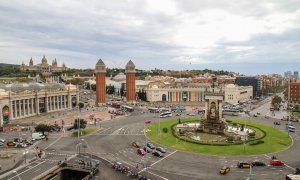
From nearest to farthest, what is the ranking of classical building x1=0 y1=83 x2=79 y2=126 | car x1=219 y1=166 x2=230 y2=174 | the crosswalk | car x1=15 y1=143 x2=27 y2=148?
car x1=219 y1=166 x2=230 y2=174
car x1=15 y1=143 x2=27 y2=148
the crosswalk
classical building x1=0 y1=83 x2=79 y2=126

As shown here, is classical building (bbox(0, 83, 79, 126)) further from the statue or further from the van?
the statue

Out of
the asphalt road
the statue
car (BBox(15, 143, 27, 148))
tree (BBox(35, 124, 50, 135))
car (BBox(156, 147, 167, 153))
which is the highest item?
the statue

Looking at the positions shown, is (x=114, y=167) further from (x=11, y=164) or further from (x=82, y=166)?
(x=11, y=164)

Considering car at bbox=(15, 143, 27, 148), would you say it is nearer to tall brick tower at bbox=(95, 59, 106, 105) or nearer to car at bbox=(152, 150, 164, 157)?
car at bbox=(152, 150, 164, 157)

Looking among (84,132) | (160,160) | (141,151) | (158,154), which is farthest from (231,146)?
(84,132)

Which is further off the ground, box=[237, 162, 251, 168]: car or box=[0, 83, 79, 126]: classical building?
box=[0, 83, 79, 126]: classical building

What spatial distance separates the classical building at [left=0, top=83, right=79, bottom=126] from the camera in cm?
10088

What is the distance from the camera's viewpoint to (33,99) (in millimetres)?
116375

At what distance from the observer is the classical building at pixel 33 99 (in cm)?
10088

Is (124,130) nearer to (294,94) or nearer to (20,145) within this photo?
(20,145)

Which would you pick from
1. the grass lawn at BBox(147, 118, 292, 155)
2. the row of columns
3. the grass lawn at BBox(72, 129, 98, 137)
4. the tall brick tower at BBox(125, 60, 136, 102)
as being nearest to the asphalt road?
the grass lawn at BBox(147, 118, 292, 155)

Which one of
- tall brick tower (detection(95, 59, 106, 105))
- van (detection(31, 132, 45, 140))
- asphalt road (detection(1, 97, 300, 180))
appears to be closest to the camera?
asphalt road (detection(1, 97, 300, 180))

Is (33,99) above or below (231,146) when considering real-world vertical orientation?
above

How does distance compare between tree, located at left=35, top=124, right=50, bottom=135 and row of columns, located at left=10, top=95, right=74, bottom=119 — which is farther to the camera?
row of columns, located at left=10, top=95, right=74, bottom=119
